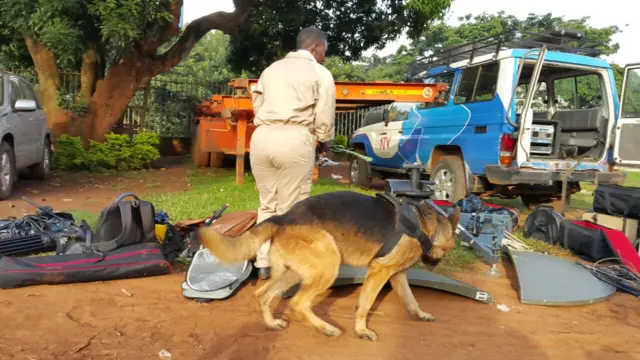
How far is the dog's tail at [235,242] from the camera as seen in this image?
2.90 metres

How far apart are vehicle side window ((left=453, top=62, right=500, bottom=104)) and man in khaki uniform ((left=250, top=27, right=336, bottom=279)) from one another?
3994 mm

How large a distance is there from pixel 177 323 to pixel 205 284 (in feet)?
1.85

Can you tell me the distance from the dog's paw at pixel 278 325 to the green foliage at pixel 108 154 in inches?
342

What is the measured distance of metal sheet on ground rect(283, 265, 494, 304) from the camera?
391cm

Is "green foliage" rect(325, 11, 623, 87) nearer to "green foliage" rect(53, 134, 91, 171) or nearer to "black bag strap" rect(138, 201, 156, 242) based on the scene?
"green foliage" rect(53, 134, 91, 171)

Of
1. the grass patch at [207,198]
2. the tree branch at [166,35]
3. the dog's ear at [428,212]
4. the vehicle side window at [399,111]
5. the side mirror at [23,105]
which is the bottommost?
the grass patch at [207,198]

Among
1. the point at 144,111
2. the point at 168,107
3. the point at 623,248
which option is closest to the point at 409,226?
the point at 623,248

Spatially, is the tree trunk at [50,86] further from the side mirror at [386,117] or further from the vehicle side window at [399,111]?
the vehicle side window at [399,111]

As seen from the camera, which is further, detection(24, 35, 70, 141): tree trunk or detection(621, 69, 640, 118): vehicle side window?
detection(24, 35, 70, 141): tree trunk

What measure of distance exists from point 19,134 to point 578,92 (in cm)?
897

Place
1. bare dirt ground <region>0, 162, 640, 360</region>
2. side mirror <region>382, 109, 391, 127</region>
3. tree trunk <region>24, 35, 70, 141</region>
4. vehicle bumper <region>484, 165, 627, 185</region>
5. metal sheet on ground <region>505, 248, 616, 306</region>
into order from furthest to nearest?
1. tree trunk <region>24, 35, 70, 141</region>
2. side mirror <region>382, 109, 391, 127</region>
3. vehicle bumper <region>484, 165, 627, 185</region>
4. metal sheet on ground <region>505, 248, 616, 306</region>
5. bare dirt ground <region>0, 162, 640, 360</region>

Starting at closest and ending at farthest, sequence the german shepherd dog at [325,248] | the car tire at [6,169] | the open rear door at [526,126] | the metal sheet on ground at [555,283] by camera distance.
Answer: the german shepherd dog at [325,248]
the metal sheet on ground at [555,283]
the open rear door at [526,126]
the car tire at [6,169]

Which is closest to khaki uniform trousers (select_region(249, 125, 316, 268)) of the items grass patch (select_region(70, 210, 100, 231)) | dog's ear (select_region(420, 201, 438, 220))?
dog's ear (select_region(420, 201, 438, 220))

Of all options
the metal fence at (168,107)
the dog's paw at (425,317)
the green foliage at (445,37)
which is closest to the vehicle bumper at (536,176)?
the dog's paw at (425,317)
